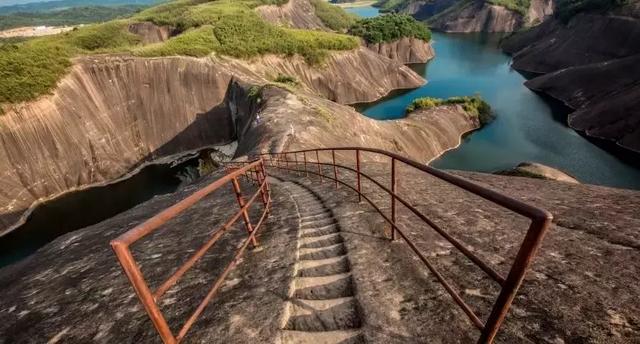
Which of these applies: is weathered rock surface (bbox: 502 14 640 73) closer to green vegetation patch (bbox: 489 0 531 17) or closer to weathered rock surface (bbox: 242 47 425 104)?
weathered rock surface (bbox: 242 47 425 104)

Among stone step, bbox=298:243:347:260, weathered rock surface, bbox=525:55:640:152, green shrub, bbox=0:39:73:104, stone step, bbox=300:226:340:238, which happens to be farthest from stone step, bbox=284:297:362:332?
weathered rock surface, bbox=525:55:640:152

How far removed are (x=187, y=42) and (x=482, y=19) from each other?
102 metres

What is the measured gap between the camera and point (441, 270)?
4246 millimetres

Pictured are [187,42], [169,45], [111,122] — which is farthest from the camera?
[187,42]

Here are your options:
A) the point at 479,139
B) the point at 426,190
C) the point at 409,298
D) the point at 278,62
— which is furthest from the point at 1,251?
the point at 479,139

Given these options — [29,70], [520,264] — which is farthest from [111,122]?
[520,264]

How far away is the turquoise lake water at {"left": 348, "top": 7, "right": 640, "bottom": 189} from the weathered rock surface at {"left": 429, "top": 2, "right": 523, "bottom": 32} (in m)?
44.3

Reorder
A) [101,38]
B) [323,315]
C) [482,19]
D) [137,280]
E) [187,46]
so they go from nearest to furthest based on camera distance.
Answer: [137,280] < [323,315] < [187,46] < [101,38] < [482,19]

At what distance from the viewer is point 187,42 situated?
48188mm

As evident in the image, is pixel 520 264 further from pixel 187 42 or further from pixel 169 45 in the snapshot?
pixel 187 42

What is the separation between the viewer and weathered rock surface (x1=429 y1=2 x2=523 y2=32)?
109500 millimetres

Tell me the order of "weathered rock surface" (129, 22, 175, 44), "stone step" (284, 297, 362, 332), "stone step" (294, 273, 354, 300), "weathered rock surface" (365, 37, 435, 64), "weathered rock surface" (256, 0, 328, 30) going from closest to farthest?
"stone step" (284, 297, 362, 332) → "stone step" (294, 273, 354, 300) → "weathered rock surface" (129, 22, 175, 44) → "weathered rock surface" (365, 37, 435, 64) → "weathered rock surface" (256, 0, 328, 30)

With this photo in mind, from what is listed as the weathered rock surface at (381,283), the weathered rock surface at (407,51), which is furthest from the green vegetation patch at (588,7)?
the weathered rock surface at (381,283)

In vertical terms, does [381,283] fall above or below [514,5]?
above
